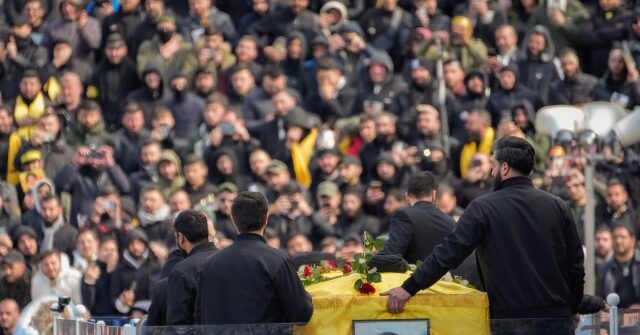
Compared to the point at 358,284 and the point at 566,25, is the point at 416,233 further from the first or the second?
the point at 566,25

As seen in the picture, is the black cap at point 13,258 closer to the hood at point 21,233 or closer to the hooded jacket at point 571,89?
the hood at point 21,233

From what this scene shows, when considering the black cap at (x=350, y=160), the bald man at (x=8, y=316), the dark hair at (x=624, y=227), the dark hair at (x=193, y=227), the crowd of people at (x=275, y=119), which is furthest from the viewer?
the black cap at (x=350, y=160)

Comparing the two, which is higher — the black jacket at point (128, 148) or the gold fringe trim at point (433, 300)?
the black jacket at point (128, 148)

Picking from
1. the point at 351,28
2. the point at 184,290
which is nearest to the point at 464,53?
the point at 351,28

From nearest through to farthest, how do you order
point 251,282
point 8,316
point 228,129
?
point 251,282, point 8,316, point 228,129

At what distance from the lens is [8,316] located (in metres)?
20.1

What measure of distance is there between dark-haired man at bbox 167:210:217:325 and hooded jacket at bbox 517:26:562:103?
10.1 metres

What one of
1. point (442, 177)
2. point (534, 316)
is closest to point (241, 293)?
point (534, 316)

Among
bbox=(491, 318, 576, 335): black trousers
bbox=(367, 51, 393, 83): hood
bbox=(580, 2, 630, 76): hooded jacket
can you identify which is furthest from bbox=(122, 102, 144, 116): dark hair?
bbox=(491, 318, 576, 335): black trousers

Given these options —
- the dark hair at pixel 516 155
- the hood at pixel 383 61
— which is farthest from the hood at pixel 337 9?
the dark hair at pixel 516 155

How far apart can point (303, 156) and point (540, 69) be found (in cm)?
283

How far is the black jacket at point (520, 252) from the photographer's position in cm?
1156

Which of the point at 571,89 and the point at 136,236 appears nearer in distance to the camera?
the point at 136,236

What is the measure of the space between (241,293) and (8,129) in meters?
12.6
